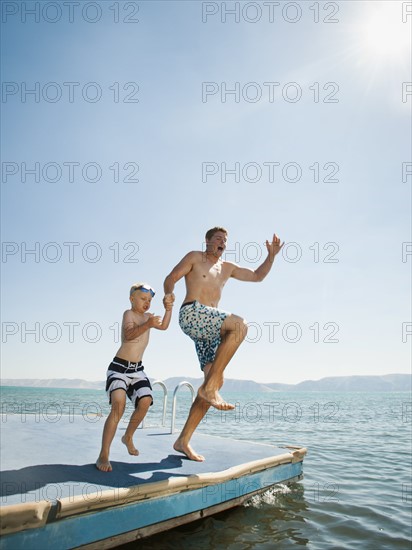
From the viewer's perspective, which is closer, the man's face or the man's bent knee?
the man's bent knee

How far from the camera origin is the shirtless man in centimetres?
431

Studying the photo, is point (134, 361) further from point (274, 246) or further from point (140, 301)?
point (274, 246)

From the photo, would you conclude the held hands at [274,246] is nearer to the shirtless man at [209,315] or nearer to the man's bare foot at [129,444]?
the shirtless man at [209,315]

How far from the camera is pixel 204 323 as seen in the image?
14.5ft

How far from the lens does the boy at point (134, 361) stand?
157 inches

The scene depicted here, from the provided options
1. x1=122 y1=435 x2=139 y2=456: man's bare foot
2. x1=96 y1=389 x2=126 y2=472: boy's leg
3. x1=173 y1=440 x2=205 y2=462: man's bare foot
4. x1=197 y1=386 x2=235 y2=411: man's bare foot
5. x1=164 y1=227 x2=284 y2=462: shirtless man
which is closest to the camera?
x1=96 y1=389 x2=126 y2=472: boy's leg

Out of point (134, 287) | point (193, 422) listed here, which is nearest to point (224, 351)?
point (193, 422)

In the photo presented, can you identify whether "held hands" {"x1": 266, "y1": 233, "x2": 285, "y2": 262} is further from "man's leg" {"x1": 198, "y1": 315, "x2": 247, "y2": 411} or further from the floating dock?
the floating dock

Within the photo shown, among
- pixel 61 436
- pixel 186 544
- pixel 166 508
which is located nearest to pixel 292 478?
pixel 186 544

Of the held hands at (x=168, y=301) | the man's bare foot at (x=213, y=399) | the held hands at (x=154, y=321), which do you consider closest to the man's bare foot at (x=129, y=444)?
the man's bare foot at (x=213, y=399)

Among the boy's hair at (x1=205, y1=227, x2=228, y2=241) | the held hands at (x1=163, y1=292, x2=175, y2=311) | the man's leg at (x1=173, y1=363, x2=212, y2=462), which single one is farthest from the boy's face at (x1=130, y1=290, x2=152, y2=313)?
the boy's hair at (x1=205, y1=227, x2=228, y2=241)

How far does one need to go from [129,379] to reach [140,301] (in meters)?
0.81

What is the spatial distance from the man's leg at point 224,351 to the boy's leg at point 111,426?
83cm

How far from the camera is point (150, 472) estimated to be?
13.0 feet
